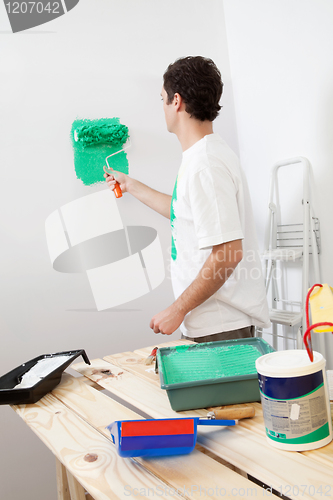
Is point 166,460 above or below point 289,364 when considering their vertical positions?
below

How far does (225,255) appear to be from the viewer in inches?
45.1

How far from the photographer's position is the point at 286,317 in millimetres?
1748

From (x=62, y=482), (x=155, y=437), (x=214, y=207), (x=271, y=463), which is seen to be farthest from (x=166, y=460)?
(x=214, y=207)

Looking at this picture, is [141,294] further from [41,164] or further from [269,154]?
[269,154]

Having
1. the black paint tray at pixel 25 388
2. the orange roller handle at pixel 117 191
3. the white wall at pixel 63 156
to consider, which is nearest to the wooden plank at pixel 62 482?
the black paint tray at pixel 25 388

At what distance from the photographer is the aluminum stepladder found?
1705 mm

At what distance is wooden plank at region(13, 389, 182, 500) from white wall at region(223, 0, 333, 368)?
1.26 m

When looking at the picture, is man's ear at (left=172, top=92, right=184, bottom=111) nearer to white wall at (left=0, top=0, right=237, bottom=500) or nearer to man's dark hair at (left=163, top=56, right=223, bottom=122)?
man's dark hair at (left=163, top=56, right=223, bottom=122)

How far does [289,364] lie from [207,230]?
58 centimetres

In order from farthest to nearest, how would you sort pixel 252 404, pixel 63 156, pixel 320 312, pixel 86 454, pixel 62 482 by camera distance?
1. pixel 63 156
2. pixel 62 482
3. pixel 252 404
4. pixel 86 454
5. pixel 320 312

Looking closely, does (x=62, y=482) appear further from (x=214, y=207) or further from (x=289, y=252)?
(x=289, y=252)

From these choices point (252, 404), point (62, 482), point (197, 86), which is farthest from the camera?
point (197, 86)

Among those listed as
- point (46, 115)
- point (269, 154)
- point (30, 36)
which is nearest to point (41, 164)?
point (46, 115)

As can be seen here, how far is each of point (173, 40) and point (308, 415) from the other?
72.6 inches
